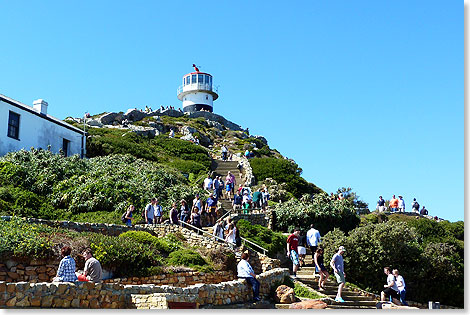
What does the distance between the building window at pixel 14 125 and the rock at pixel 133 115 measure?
120ft

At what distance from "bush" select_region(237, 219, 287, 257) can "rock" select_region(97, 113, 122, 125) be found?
40.6 meters

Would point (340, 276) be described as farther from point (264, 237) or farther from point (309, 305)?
point (264, 237)

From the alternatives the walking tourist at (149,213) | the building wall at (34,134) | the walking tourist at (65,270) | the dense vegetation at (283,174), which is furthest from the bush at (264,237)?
the dense vegetation at (283,174)

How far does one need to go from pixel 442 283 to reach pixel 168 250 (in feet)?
34.3

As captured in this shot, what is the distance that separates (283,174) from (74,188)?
60.9 ft

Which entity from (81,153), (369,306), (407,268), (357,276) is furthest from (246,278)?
(81,153)

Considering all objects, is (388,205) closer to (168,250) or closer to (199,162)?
(199,162)

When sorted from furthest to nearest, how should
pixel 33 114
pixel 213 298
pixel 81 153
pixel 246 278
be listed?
pixel 81 153 < pixel 33 114 < pixel 246 278 < pixel 213 298

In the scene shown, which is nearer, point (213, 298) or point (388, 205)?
point (213, 298)

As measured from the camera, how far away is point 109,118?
61.3 m

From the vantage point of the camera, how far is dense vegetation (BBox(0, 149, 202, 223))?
22.2 meters

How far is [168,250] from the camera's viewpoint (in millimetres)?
17656

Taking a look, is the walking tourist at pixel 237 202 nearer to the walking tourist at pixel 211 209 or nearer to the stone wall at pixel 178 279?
the walking tourist at pixel 211 209

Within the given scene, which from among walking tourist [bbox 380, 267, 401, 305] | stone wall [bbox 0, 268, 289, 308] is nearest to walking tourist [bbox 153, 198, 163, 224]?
stone wall [bbox 0, 268, 289, 308]
